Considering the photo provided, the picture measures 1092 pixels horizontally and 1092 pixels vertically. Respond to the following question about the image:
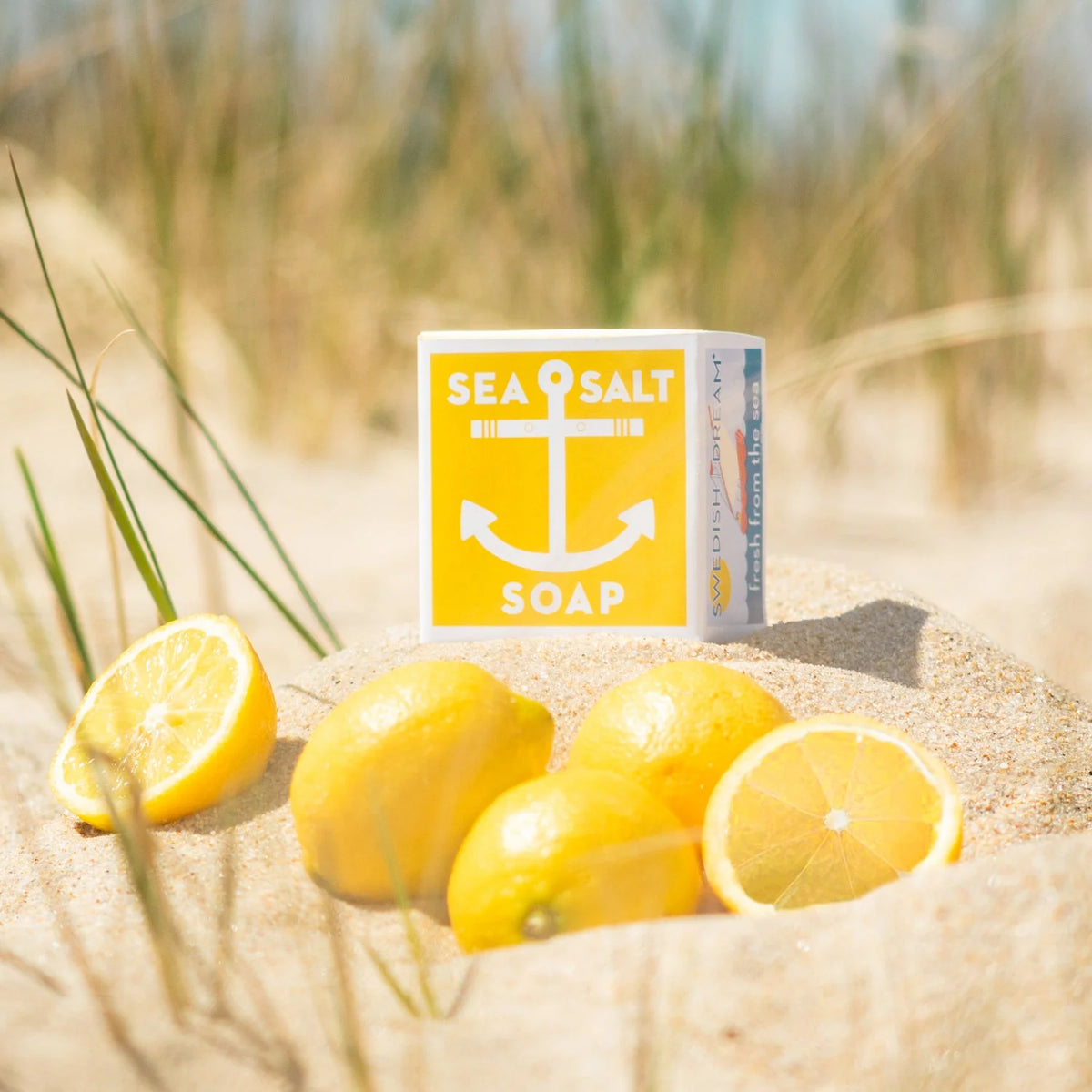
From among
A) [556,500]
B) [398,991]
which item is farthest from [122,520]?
[398,991]

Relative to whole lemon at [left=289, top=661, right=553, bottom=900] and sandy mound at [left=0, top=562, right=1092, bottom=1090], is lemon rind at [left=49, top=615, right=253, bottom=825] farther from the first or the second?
whole lemon at [left=289, top=661, right=553, bottom=900]

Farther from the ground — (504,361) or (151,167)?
(151,167)

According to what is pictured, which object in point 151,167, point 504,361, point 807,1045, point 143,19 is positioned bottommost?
point 807,1045

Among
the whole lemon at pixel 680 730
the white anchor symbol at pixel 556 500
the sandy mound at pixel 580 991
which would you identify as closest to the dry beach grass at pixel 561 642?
the sandy mound at pixel 580 991

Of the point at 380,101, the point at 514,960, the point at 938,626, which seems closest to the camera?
the point at 514,960

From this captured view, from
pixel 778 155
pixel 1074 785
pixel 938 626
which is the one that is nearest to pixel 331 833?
pixel 1074 785

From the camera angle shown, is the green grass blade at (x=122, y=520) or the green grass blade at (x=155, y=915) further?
the green grass blade at (x=122, y=520)

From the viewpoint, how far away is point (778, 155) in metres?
4.18

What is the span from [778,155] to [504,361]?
2792mm

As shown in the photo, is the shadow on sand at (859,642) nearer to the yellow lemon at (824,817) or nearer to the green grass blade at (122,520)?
the yellow lemon at (824,817)

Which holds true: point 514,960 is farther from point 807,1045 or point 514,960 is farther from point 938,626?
point 938,626

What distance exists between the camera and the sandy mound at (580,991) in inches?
33.4

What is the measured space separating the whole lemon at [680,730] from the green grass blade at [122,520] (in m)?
0.61

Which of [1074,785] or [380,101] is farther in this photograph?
[380,101]
